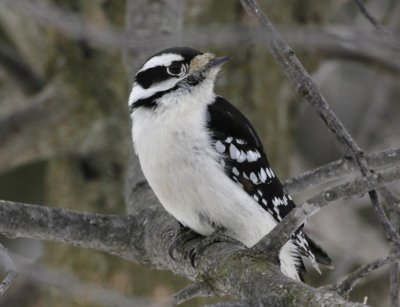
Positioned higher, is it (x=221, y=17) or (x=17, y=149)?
(x=221, y=17)

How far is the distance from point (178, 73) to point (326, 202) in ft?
5.75

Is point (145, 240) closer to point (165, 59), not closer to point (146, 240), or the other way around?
point (146, 240)

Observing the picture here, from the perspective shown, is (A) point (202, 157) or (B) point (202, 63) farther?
Result: (B) point (202, 63)

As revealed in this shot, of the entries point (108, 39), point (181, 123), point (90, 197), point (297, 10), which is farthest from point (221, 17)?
point (108, 39)

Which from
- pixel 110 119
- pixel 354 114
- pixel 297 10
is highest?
pixel 354 114

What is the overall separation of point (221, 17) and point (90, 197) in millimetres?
1900

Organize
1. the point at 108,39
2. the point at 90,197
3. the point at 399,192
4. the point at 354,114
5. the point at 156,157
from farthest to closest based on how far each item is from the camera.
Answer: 1. the point at 354,114
2. the point at 399,192
3. the point at 90,197
4. the point at 156,157
5. the point at 108,39

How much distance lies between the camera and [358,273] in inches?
106

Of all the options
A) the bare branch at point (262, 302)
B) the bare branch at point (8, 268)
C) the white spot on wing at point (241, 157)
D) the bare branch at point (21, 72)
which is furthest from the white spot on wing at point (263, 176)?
the bare branch at point (21, 72)

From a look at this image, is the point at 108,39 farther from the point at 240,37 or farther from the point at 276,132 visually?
the point at 276,132

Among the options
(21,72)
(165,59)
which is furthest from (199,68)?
(21,72)

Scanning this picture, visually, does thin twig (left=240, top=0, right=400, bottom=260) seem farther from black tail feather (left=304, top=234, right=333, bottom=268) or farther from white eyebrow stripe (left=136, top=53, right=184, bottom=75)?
white eyebrow stripe (left=136, top=53, right=184, bottom=75)

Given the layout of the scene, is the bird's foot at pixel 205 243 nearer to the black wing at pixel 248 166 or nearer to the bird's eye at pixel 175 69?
the black wing at pixel 248 166

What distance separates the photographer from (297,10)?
7059 millimetres
